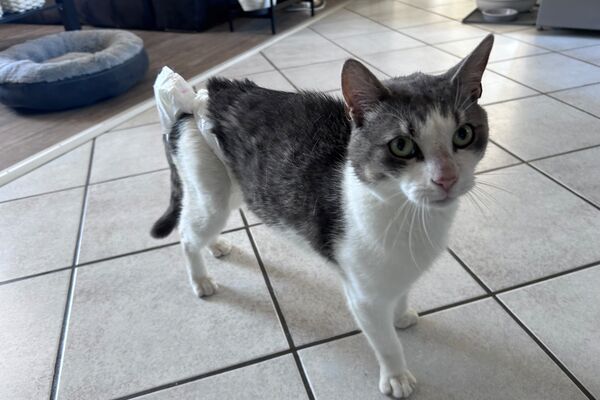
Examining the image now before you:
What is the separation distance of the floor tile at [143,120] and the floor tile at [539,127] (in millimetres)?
1648

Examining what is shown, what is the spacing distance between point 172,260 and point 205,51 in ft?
Answer: 7.33

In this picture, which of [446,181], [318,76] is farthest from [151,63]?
[446,181]

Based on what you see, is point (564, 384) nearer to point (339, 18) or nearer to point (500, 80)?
point (500, 80)

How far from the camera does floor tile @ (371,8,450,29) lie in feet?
11.9

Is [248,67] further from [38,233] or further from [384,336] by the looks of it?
[384,336]

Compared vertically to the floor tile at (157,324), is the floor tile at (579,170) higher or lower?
higher

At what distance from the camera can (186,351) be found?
44.6 inches

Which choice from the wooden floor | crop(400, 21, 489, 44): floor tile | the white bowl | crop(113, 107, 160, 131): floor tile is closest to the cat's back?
crop(113, 107, 160, 131): floor tile

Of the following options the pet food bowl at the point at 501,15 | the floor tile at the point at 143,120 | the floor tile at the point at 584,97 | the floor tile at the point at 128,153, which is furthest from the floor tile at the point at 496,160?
the pet food bowl at the point at 501,15

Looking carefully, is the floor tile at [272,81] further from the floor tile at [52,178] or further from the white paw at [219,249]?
the white paw at [219,249]

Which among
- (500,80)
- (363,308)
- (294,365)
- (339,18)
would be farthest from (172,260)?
(339,18)

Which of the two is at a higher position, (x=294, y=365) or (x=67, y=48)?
(x=67, y=48)

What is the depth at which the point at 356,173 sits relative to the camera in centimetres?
86

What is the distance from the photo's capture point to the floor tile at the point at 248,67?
9.14 feet
